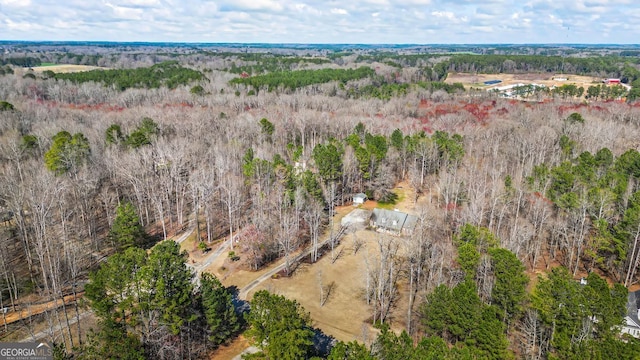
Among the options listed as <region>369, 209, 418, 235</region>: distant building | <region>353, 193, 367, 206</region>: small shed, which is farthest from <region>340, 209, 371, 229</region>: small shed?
<region>353, 193, 367, 206</region>: small shed

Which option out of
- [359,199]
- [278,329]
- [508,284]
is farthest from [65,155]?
[508,284]

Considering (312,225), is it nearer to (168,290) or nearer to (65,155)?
(168,290)

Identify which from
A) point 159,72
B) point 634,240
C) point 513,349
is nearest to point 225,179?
point 513,349

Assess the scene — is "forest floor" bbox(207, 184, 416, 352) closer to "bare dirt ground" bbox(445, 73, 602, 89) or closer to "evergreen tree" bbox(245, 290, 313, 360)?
"evergreen tree" bbox(245, 290, 313, 360)

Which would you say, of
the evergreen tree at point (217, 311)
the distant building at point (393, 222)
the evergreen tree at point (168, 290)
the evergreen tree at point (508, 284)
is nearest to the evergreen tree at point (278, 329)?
the evergreen tree at point (217, 311)

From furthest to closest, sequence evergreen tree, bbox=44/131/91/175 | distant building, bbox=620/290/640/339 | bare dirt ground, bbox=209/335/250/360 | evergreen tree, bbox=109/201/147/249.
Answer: evergreen tree, bbox=44/131/91/175
evergreen tree, bbox=109/201/147/249
bare dirt ground, bbox=209/335/250/360
distant building, bbox=620/290/640/339
